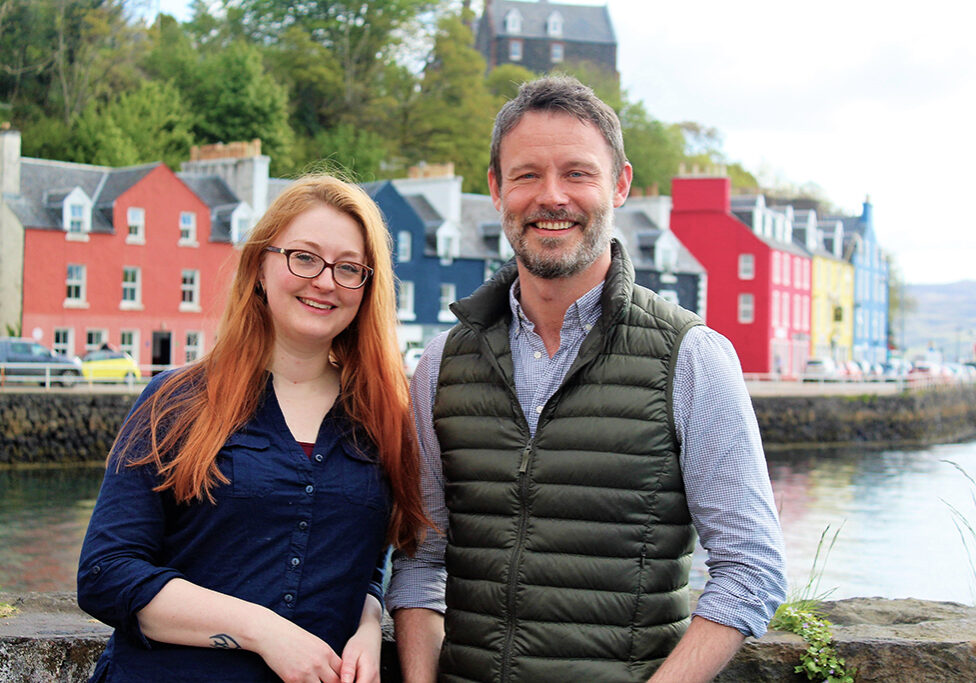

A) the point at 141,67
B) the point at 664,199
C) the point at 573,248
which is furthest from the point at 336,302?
the point at 141,67

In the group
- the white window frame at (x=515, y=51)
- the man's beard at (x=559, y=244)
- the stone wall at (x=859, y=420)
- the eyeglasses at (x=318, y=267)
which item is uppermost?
the white window frame at (x=515, y=51)

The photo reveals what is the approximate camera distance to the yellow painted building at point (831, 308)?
51781mm

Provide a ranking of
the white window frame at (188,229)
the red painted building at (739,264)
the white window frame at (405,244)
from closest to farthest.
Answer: the white window frame at (188,229)
the white window frame at (405,244)
the red painted building at (739,264)

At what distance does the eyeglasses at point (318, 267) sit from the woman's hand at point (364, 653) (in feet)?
2.49

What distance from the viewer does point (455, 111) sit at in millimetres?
51562

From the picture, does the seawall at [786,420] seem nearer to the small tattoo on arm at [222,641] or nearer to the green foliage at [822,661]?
the green foliage at [822,661]

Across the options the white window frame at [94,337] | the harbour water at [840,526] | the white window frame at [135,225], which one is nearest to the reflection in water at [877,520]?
the harbour water at [840,526]

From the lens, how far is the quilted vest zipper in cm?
238

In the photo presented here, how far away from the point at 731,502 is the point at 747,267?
45114mm

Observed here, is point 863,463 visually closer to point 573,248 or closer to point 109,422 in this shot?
point 109,422

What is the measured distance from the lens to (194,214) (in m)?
32.7

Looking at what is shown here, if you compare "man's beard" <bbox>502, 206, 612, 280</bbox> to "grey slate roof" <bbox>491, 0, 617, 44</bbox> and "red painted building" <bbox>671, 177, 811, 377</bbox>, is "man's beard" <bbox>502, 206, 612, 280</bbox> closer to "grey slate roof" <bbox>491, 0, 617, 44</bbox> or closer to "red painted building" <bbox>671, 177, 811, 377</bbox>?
"red painted building" <bbox>671, 177, 811, 377</bbox>

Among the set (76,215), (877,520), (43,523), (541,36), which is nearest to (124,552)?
(43,523)

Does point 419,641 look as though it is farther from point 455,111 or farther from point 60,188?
point 455,111
